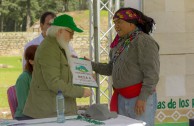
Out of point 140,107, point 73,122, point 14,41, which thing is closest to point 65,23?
point 73,122

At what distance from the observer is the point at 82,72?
352 centimetres

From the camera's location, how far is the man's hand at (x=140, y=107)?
3.52 meters

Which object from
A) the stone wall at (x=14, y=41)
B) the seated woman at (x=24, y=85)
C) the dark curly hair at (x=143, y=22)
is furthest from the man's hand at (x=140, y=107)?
the stone wall at (x=14, y=41)

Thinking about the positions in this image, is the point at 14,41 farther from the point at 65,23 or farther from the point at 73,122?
the point at 73,122

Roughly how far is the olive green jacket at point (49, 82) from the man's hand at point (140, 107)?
48 cm

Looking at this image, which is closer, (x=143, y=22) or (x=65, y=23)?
(x=65, y=23)

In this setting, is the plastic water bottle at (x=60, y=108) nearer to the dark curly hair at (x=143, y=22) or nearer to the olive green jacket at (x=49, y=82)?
the olive green jacket at (x=49, y=82)

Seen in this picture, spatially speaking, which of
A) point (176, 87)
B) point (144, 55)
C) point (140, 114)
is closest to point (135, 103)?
point (140, 114)

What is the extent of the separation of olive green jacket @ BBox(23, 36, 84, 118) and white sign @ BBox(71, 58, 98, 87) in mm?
88

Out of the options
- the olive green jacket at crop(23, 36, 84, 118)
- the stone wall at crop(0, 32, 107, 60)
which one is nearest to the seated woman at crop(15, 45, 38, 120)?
the olive green jacket at crop(23, 36, 84, 118)

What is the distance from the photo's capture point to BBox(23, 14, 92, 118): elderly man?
10.5ft

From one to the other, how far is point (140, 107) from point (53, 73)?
738 millimetres

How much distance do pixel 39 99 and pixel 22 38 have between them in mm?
35758

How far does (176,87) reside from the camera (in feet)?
15.6
